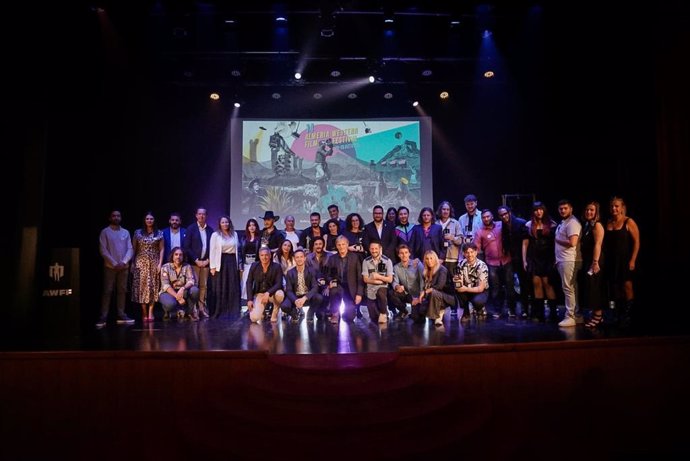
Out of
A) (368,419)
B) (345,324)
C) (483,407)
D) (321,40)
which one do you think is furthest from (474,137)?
(368,419)

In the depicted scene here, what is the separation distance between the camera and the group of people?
15.6ft

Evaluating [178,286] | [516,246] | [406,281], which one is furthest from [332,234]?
[516,246]

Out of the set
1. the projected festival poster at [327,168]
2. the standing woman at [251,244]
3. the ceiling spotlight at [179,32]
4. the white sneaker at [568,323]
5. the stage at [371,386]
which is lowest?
the stage at [371,386]

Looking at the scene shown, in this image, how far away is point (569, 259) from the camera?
15.5 feet

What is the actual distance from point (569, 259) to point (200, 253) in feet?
17.2

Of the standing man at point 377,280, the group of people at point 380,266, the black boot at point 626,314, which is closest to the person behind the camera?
the black boot at point 626,314

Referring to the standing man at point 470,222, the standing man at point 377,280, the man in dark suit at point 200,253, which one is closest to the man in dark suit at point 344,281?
the standing man at point 377,280

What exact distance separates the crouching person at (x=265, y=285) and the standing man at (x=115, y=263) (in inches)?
70.5

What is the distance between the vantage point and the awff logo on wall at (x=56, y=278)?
466 centimetres

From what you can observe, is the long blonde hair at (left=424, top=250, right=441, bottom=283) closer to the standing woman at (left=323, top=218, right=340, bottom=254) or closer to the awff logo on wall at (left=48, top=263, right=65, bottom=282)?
the standing woman at (left=323, top=218, right=340, bottom=254)

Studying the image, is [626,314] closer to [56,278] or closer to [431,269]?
[431,269]

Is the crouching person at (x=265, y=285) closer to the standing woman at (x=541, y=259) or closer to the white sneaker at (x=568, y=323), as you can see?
the standing woman at (x=541, y=259)

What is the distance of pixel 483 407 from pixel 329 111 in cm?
675

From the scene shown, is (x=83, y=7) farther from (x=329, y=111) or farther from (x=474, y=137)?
(x=474, y=137)
